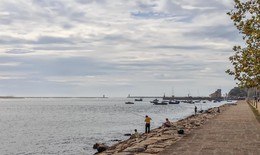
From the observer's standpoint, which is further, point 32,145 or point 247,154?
point 32,145

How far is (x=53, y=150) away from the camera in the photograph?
36.4m

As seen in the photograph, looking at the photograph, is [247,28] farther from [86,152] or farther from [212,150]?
[86,152]

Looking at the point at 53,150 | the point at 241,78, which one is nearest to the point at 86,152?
the point at 53,150

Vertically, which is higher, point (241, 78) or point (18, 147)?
point (241, 78)

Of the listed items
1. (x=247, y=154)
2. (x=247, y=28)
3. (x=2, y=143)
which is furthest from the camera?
(x=2, y=143)

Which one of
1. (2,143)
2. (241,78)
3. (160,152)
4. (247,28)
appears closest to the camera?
(160,152)

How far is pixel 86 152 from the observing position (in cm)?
3391

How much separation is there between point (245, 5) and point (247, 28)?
216 cm

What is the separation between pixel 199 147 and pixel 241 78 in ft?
35.6

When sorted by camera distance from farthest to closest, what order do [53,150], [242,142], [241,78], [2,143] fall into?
[2,143]
[53,150]
[241,78]
[242,142]

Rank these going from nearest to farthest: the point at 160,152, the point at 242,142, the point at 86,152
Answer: the point at 160,152 → the point at 242,142 → the point at 86,152

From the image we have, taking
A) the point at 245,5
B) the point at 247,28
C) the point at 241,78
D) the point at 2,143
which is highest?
the point at 245,5

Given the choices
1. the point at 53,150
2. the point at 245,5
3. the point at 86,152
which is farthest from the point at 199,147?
the point at 53,150

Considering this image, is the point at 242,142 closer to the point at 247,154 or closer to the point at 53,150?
the point at 247,154
